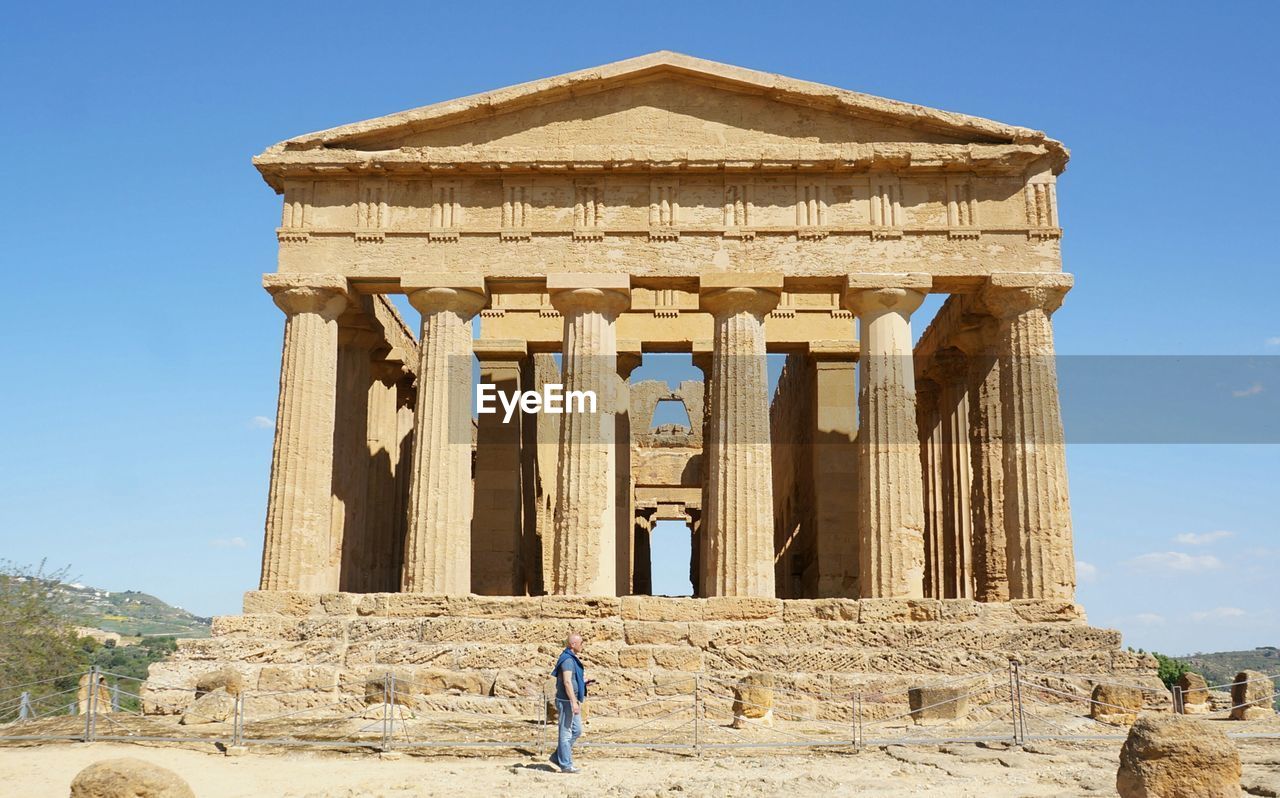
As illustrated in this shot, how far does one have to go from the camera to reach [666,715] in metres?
17.0

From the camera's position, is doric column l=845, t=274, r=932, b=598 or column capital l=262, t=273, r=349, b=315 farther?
column capital l=262, t=273, r=349, b=315

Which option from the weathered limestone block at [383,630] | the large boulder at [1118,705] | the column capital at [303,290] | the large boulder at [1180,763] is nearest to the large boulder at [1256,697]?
the large boulder at [1118,705]

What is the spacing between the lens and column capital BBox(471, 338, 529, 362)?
27609 mm

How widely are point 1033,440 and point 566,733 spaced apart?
40.3ft

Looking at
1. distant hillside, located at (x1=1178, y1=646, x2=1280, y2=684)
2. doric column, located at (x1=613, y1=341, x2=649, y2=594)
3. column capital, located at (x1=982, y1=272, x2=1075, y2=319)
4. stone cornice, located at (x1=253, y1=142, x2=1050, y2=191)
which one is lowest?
distant hillside, located at (x1=1178, y1=646, x2=1280, y2=684)

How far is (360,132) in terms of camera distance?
74.8ft

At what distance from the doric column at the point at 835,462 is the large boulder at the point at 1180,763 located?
51.7 ft

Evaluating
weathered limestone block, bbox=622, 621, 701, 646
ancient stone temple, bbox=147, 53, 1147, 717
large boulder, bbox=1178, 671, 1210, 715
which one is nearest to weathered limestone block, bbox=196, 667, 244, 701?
ancient stone temple, bbox=147, 53, 1147, 717

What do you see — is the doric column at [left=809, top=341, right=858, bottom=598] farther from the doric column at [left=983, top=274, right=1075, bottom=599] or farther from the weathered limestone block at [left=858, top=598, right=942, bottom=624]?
the weathered limestone block at [left=858, top=598, right=942, bottom=624]

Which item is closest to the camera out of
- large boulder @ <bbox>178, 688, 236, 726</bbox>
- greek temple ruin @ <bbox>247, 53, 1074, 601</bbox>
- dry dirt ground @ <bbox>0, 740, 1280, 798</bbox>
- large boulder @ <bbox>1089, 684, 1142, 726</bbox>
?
dry dirt ground @ <bbox>0, 740, 1280, 798</bbox>

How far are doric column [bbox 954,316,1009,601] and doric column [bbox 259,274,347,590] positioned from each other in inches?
509

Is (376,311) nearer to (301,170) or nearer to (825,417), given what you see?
(301,170)

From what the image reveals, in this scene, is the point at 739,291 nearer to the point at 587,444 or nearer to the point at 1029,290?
the point at 587,444

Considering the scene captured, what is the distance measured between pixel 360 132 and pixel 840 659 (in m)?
13.2
